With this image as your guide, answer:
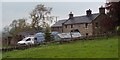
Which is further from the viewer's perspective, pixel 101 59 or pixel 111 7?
pixel 111 7

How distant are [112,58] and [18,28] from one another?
7736cm

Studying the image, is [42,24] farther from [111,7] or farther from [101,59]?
[101,59]

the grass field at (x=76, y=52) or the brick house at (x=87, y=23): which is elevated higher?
the brick house at (x=87, y=23)

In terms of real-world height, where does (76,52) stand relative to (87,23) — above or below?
below

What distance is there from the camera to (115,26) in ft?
181

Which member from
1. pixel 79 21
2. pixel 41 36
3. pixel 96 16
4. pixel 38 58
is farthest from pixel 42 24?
pixel 38 58

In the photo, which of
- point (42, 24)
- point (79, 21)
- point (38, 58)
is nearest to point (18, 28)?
point (42, 24)

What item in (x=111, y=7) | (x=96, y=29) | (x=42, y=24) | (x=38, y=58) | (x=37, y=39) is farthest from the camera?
(x=42, y=24)

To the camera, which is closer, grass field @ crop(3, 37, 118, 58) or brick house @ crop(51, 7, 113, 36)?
grass field @ crop(3, 37, 118, 58)

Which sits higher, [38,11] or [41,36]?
[38,11]

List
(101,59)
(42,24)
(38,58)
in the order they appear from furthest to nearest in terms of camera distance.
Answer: (42,24), (38,58), (101,59)

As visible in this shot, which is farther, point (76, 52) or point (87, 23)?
point (87, 23)

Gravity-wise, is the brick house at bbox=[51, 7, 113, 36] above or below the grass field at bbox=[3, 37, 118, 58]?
above

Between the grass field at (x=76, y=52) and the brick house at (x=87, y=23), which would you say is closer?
the grass field at (x=76, y=52)
